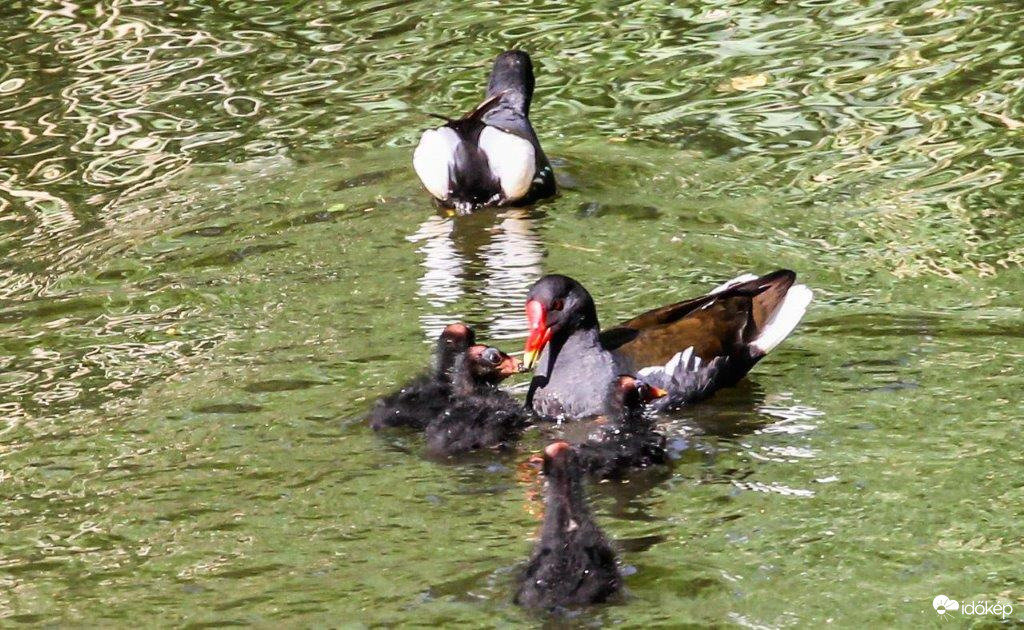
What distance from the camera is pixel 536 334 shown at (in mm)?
6664

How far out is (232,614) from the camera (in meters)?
4.92

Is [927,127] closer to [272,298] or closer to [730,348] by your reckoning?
[730,348]

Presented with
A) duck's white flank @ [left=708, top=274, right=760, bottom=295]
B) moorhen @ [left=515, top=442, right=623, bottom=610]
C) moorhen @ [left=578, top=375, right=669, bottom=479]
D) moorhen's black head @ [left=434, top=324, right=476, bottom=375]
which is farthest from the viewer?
duck's white flank @ [left=708, top=274, right=760, bottom=295]

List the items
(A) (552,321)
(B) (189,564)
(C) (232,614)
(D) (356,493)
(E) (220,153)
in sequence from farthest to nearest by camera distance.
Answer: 1. (E) (220,153)
2. (A) (552,321)
3. (D) (356,493)
4. (B) (189,564)
5. (C) (232,614)

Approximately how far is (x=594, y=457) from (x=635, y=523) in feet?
1.61

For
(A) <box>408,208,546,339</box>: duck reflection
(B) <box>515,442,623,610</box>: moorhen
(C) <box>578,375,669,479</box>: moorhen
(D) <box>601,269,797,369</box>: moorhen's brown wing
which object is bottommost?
(A) <box>408,208,546,339</box>: duck reflection

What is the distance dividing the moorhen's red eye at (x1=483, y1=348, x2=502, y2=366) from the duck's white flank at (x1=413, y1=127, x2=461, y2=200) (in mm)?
2718

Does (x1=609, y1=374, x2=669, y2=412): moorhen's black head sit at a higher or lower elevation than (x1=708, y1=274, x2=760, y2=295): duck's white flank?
lower

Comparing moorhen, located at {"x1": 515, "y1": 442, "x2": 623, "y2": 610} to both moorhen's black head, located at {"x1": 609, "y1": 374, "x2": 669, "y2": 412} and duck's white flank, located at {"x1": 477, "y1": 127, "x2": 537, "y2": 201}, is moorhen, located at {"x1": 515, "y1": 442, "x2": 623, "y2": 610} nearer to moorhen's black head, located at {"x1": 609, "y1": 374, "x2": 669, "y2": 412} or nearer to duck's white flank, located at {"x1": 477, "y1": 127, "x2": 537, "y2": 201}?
moorhen's black head, located at {"x1": 609, "y1": 374, "x2": 669, "y2": 412}

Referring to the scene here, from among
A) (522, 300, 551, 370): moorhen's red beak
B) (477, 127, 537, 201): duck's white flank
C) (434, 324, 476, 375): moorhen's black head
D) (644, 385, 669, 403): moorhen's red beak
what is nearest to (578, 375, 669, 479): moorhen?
(644, 385, 669, 403): moorhen's red beak

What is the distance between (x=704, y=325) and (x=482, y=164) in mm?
2851

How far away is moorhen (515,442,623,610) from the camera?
4.85 m

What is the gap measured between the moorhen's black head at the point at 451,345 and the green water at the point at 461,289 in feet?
0.91

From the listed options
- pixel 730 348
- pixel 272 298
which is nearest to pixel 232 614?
pixel 730 348
